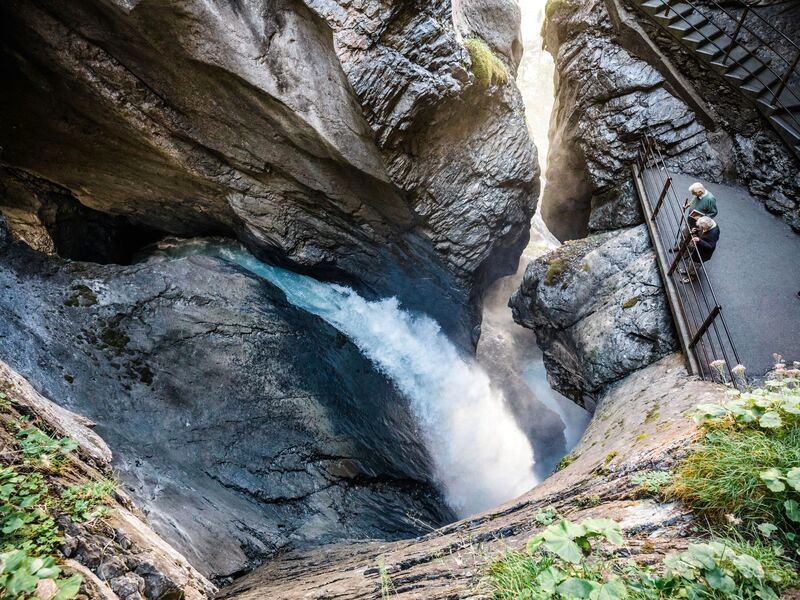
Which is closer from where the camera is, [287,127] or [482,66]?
[287,127]

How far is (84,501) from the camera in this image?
3.51 m

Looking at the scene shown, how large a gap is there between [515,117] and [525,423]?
11.4 metres

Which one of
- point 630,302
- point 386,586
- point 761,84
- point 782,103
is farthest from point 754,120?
point 386,586

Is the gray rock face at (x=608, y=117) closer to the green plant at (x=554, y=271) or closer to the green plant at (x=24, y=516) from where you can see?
the green plant at (x=554, y=271)

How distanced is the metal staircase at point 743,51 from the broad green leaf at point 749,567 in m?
10.8

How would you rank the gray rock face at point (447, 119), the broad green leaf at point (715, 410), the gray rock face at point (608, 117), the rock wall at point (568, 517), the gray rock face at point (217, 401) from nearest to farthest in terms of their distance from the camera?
the rock wall at point (568, 517) → the broad green leaf at point (715, 410) → the gray rock face at point (217, 401) → the gray rock face at point (447, 119) → the gray rock face at point (608, 117)

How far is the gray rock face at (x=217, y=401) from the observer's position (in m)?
8.09

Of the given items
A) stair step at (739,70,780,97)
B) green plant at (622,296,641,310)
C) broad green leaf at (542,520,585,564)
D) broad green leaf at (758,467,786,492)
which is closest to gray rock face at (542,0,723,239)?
stair step at (739,70,780,97)

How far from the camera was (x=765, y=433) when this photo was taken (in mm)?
3305

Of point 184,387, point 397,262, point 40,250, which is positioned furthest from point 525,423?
point 40,250

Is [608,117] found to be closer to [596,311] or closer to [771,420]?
[596,311]

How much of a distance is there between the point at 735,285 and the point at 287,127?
991 centimetres

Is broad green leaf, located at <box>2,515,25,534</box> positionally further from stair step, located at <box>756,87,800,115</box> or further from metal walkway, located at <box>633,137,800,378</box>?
stair step, located at <box>756,87,800,115</box>

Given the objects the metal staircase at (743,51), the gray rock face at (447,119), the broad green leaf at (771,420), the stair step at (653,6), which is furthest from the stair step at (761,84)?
the broad green leaf at (771,420)
